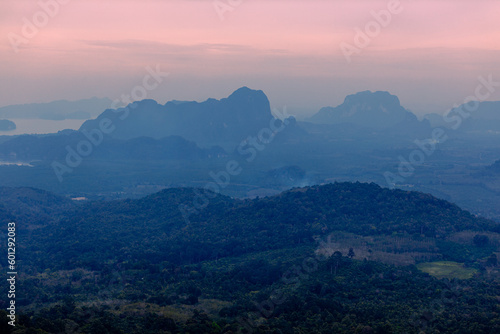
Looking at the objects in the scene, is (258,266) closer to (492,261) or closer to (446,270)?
(446,270)

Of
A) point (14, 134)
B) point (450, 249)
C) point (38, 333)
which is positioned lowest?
point (450, 249)

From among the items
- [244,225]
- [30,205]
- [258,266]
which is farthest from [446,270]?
[30,205]

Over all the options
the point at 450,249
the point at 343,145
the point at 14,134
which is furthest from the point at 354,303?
the point at 14,134

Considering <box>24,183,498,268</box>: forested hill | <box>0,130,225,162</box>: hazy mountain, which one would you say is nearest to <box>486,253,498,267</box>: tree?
<box>24,183,498,268</box>: forested hill

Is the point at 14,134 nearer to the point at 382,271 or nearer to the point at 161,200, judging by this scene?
the point at 161,200

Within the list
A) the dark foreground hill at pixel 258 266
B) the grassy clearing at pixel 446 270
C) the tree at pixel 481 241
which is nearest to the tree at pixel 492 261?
the dark foreground hill at pixel 258 266

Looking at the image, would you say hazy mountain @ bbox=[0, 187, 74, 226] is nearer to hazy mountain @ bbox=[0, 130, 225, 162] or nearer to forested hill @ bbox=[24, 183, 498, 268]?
forested hill @ bbox=[24, 183, 498, 268]
